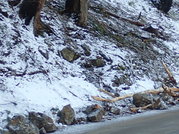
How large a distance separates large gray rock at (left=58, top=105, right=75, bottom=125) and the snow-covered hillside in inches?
12.3

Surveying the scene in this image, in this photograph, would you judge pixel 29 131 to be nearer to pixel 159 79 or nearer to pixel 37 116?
pixel 37 116

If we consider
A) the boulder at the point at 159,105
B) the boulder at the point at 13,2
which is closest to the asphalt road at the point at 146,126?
the boulder at the point at 159,105

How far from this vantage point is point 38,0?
10.5m

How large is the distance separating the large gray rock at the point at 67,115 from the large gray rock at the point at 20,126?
0.92 metres

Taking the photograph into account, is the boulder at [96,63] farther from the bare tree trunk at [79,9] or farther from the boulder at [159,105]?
the boulder at [159,105]

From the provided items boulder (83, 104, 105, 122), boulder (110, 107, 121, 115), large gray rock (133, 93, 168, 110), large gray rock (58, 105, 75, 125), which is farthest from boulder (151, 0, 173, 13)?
large gray rock (58, 105, 75, 125)

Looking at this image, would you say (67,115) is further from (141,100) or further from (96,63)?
(96,63)

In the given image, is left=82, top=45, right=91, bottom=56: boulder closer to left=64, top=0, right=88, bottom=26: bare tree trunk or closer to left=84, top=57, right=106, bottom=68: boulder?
left=84, top=57, right=106, bottom=68: boulder

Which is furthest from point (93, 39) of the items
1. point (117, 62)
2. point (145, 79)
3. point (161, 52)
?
point (161, 52)

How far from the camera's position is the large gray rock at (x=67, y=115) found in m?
7.82

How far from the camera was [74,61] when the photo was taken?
10.5 meters

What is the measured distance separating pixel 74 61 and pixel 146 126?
3511mm

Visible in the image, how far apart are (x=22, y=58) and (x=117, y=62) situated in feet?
11.0

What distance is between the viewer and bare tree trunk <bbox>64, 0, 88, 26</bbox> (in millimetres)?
12375
